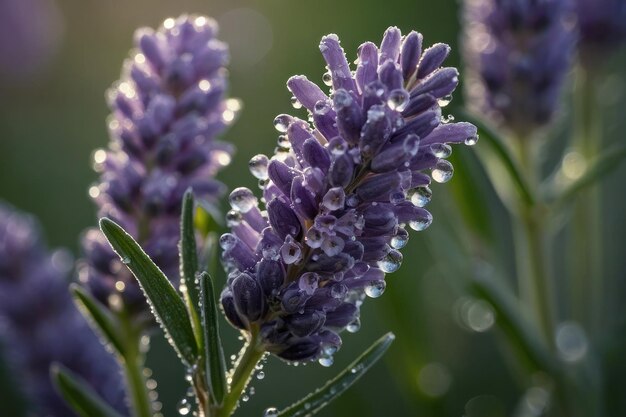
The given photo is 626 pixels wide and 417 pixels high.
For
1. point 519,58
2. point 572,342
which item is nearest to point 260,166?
point 519,58

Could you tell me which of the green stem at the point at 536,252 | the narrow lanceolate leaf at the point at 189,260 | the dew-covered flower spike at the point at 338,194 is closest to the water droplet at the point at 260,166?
the dew-covered flower spike at the point at 338,194

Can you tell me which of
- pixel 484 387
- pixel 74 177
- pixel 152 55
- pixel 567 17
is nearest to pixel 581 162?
pixel 567 17

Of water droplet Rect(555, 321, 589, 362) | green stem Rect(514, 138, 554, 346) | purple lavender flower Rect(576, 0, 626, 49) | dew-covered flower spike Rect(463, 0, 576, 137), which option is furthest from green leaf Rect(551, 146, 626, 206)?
purple lavender flower Rect(576, 0, 626, 49)

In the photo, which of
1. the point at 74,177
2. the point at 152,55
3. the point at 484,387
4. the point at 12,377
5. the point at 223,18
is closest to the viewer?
the point at 152,55

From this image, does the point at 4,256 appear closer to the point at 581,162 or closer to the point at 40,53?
the point at 581,162

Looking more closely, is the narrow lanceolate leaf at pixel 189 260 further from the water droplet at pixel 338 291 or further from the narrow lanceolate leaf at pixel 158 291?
→ the water droplet at pixel 338 291

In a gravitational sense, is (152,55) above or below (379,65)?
above
